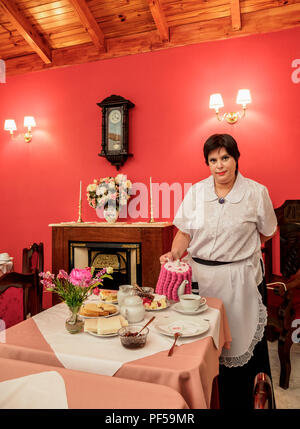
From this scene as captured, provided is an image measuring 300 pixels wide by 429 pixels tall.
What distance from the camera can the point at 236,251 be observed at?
175 centimetres

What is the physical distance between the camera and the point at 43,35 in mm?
4043

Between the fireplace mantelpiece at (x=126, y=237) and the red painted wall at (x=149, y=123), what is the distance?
48 centimetres

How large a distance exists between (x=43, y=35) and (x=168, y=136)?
218cm

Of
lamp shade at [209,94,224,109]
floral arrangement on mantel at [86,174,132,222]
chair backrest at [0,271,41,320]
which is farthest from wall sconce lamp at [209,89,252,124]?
chair backrest at [0,271,41,320]

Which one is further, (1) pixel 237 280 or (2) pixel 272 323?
(2) pixel 272 323

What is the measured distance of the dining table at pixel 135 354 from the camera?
0.93 metres

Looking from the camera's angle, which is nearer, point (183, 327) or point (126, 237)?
point (183, 327)

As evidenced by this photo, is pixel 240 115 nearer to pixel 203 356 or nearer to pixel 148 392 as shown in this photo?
pixel 203 356

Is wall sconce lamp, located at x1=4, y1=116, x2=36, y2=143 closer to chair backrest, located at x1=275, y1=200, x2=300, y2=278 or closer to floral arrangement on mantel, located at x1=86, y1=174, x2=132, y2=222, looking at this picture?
floral arrangement on mantel, located at x1=86, y1=174, x2=132, y2=222

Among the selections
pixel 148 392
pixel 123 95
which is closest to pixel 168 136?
pixel 123 95

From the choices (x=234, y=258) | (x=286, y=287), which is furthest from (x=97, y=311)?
(x=286, y=287)

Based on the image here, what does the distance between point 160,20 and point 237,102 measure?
128 cm

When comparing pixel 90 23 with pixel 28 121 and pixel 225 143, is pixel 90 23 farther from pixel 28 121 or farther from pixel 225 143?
pixel 225 143

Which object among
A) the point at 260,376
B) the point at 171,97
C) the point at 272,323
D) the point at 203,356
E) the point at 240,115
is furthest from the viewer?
the point at 171,97
